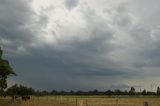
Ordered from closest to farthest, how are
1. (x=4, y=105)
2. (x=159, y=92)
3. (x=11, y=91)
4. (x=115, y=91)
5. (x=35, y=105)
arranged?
1. (x=35, y=105)
2. (x=4, y=105)
3. (x=11, y=91)
4. (x=159, y=92)
5. (x=115, y=91)

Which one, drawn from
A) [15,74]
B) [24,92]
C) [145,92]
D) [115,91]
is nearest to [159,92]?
[145,92]

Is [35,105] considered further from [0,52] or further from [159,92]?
[159,92]

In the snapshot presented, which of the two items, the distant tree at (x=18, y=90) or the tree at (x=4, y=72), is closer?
the tree at (x=4, y=72)

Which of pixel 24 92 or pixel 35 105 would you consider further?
pixel 24 92

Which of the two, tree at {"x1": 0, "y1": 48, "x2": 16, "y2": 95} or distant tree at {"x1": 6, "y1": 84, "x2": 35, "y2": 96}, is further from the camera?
distant tree at {"x1": 6, "y1": 84, "x2": 35, "y2": 96}

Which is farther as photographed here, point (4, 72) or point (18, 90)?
point (18, 90)

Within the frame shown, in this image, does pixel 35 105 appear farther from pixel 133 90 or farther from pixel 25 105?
pixel 133 90

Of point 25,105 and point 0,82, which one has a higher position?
point 0,82

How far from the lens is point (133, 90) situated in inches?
6855

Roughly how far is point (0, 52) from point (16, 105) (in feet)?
38.9

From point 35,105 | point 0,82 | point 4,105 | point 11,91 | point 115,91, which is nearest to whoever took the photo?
point 35,105

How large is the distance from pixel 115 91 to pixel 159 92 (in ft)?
73.0

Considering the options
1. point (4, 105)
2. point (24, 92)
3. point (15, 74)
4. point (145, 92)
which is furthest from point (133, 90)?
point (4, 105)

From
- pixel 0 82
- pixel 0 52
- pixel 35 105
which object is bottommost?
pixel 35 105
